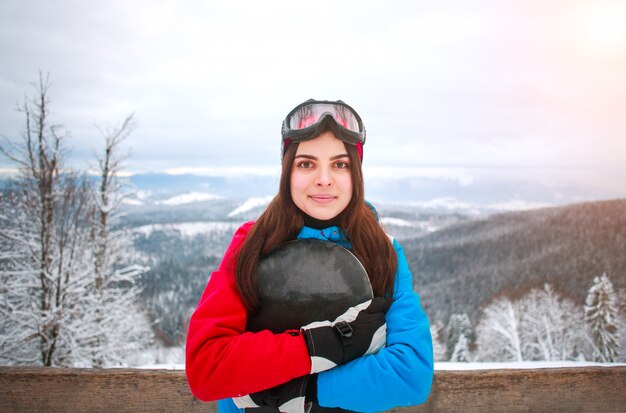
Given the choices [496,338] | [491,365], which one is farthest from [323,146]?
[496,338]

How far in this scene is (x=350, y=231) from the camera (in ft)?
5.06

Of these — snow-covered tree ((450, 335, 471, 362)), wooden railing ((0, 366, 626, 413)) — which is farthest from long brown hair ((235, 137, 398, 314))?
snow-covered tree ((450, 335, 471, 362))

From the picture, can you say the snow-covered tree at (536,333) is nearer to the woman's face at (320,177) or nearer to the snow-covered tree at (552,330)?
the snow-covered tree at (552,330)

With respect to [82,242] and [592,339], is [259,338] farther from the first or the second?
[592,339]

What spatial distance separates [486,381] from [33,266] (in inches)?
517

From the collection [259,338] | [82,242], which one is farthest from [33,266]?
[259,338]

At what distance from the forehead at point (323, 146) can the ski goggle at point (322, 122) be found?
0.02 metres

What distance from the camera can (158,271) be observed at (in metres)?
81.6

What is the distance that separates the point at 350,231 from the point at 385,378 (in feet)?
1.96

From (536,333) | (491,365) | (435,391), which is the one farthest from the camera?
(536,333)

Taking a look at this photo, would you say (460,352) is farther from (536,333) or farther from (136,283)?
(136,283)

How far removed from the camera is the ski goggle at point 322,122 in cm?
148

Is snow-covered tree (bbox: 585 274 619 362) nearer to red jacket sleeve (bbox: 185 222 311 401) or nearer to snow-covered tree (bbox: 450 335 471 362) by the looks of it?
snow-covered tree (bbox: 450 335 471 362)

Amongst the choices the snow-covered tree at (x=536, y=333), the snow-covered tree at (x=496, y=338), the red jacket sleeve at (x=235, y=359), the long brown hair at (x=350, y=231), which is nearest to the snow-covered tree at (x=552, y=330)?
the snow-covered tree at (x=536, y=333)
